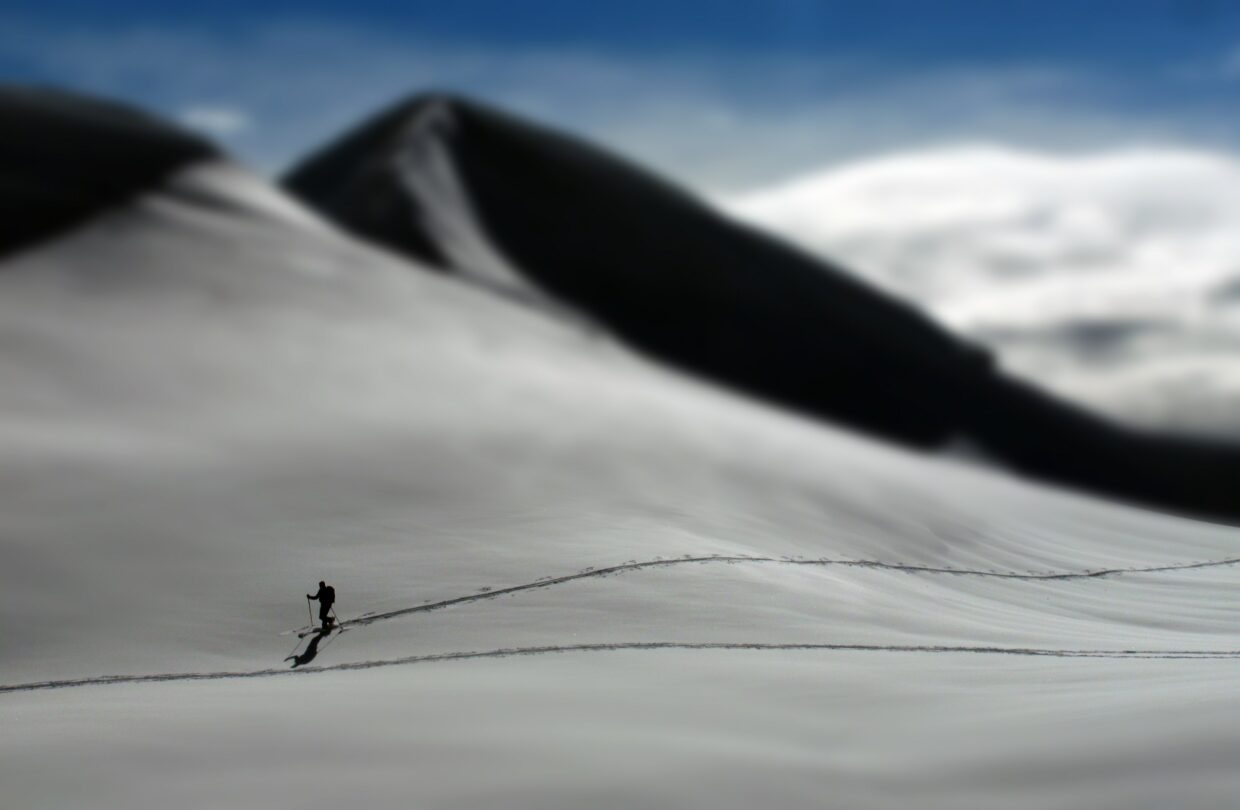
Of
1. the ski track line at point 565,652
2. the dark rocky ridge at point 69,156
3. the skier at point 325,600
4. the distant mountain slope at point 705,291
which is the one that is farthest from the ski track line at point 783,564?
the dark rocky ridge at point 69,156

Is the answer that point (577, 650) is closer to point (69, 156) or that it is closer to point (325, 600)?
point (325, 600)

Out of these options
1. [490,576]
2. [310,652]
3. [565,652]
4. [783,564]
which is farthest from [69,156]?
[565,652]

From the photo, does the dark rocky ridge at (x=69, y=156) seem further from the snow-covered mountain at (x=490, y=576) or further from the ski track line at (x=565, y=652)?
the ski track line at (x=565, y=652)

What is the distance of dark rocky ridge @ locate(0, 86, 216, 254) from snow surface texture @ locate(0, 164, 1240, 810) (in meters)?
0.75

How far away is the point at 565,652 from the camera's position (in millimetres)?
10109

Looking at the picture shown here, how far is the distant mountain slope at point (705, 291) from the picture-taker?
2598 cm

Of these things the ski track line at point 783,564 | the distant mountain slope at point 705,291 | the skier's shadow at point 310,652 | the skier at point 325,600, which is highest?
the distant mountain slope at point 705,291

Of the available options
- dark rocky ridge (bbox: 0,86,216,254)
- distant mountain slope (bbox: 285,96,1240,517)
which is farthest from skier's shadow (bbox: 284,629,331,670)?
distant mountain slope (bbox: 285,96,1240,517)

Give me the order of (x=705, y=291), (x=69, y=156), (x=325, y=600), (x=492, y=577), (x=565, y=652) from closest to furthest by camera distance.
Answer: (x=565, y=652)
(x=325, y=600)
(x=492, y=577)
(x=69, y=156)
(x=705, y=291)

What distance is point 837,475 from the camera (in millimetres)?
17078

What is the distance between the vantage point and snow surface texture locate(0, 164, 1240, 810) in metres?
7.13

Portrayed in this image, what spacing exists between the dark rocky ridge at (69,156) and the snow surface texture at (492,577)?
755mm

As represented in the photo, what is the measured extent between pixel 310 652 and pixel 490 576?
2.04 meters

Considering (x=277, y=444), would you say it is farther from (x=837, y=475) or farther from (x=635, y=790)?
(x=635, y=790)
